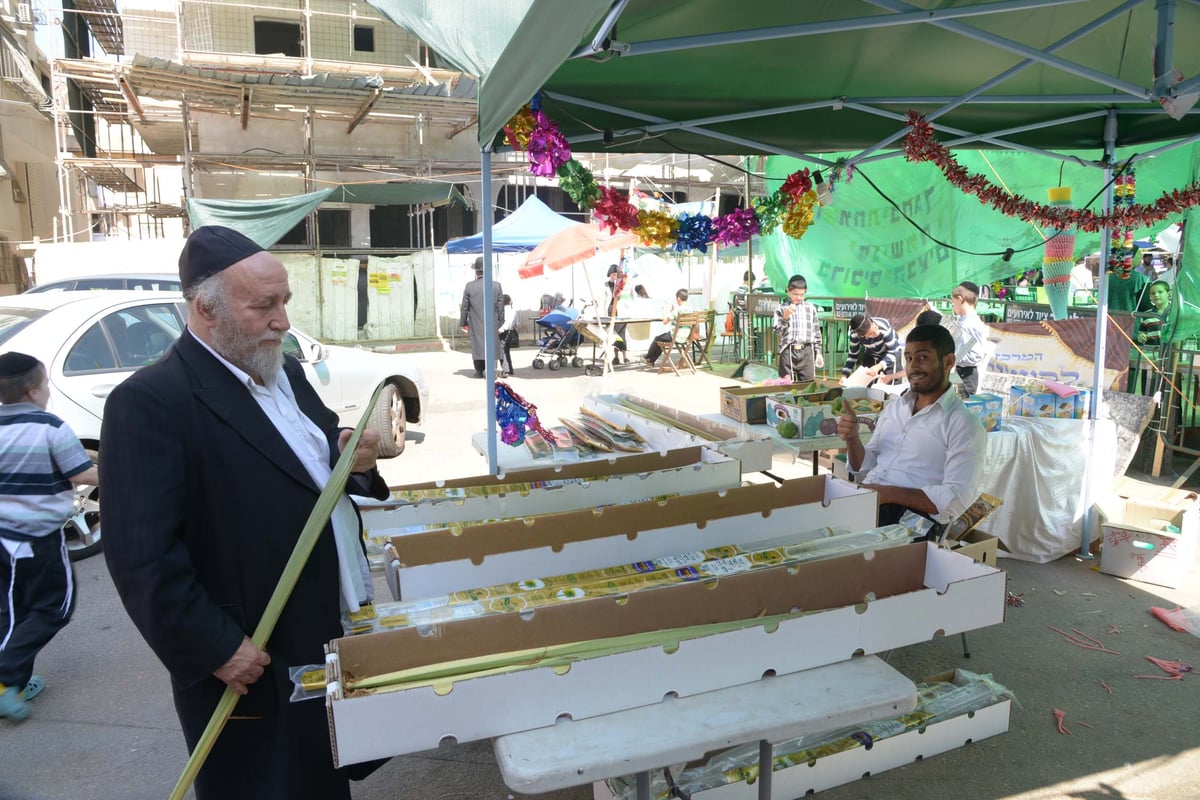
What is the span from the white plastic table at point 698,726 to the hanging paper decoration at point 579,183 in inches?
137

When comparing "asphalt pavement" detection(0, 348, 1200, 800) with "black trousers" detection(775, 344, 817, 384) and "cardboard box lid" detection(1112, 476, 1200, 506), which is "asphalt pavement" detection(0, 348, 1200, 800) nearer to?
"cardboard box lid" detection(1112, 476, 1200, 506)

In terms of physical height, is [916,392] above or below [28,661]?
above

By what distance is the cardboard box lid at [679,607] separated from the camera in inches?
87.5

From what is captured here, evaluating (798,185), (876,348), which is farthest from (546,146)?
(876,348)

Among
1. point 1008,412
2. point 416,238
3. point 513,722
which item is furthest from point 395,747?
point 416,238

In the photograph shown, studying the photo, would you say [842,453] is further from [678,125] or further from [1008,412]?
[678,125]

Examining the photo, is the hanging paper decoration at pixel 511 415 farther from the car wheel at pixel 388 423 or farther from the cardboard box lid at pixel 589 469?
the car wheel at pixel 388 423

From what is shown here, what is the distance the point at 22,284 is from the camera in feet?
67.0

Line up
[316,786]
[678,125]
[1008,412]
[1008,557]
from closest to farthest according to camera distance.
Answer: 1. [316,786]
2. [678,125]
3. [1008,557]
4. [1008,412]

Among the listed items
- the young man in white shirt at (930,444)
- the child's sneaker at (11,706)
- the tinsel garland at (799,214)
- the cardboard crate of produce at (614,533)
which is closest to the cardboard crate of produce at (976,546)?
the young man in white shirt at (930,444)

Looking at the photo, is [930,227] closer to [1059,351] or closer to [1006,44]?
[1059,351]

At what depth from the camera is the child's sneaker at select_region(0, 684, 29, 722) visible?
13.1 ft

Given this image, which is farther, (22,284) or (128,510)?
(22,284)

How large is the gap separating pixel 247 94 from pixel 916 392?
15035 mm
